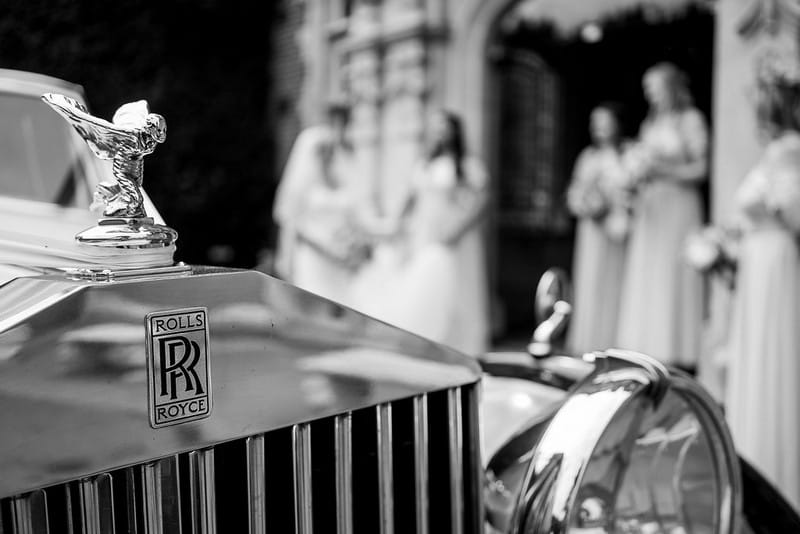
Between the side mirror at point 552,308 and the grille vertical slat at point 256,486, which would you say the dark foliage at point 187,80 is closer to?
the side mirror at point 552,308

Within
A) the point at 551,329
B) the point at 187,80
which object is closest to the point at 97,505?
the point at 551,329

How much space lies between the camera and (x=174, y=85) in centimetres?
966

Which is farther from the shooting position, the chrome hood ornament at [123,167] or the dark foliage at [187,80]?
the dark foliage at [187,80]

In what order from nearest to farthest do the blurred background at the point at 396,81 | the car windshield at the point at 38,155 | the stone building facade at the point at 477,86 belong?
the car windshield at the point at 38,155, the blurred background at the point at 396,81, the stone building facade at the point at 477,86

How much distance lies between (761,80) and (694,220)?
6.88ft

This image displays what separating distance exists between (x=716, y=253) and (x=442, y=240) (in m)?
1.88

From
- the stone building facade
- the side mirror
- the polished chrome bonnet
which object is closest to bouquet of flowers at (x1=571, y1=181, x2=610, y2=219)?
the stone building facade

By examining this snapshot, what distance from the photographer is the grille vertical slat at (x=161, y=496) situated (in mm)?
856

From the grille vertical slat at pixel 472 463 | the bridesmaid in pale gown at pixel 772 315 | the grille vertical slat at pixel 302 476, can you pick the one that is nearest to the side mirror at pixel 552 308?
the grille vertical slat at pixel 472 463

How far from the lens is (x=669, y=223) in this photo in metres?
5.32

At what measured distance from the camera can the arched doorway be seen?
22.2ft

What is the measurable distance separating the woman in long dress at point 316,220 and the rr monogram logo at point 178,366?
16.7 ft

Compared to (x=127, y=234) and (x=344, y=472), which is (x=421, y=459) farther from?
(x=127, y=234)

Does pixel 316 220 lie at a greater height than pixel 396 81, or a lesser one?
lesser
